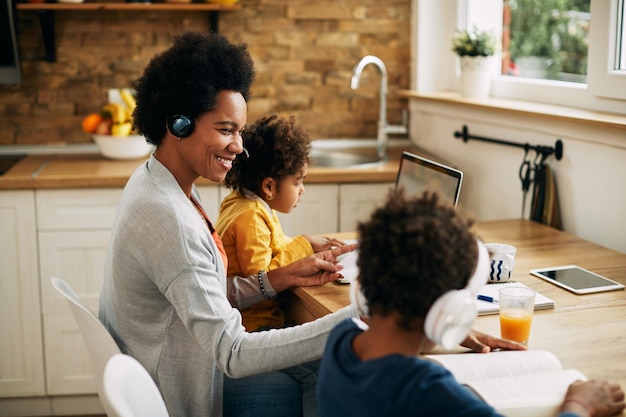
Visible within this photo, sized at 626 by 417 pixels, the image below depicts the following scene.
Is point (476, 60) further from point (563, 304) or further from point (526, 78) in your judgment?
point (563, 304)

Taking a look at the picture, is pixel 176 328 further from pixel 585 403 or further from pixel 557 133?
pixel 557 133

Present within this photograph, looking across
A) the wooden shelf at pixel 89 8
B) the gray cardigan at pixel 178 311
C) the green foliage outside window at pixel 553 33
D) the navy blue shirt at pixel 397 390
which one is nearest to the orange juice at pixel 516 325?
the gray cardigan at pixel 178 311

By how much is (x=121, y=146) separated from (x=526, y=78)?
5.14 feet

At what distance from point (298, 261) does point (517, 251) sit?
592mm

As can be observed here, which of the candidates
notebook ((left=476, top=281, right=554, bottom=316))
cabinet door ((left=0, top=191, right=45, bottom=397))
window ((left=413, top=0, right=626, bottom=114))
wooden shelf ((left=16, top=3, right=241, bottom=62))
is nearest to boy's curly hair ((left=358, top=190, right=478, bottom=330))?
notebook ((left=476, top=281, right=554, bottom=316))

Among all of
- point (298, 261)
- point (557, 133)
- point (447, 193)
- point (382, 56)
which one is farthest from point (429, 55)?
point (298, 261)

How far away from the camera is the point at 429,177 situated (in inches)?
84.2

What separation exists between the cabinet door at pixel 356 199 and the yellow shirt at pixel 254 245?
3.04 ft

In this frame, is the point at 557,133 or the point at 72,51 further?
the point at 72,51

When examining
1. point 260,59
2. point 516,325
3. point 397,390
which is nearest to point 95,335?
point 397,390

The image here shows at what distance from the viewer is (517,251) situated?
2045mm

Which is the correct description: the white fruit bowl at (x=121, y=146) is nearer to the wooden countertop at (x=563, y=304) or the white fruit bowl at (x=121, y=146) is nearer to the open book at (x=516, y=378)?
the wooden countertop at (x=563, y=304)

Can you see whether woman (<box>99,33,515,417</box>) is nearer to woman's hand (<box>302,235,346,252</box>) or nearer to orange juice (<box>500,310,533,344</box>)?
orange juice (<box>500,310,533,344</box>)

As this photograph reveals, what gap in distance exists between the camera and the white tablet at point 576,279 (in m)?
1.73
